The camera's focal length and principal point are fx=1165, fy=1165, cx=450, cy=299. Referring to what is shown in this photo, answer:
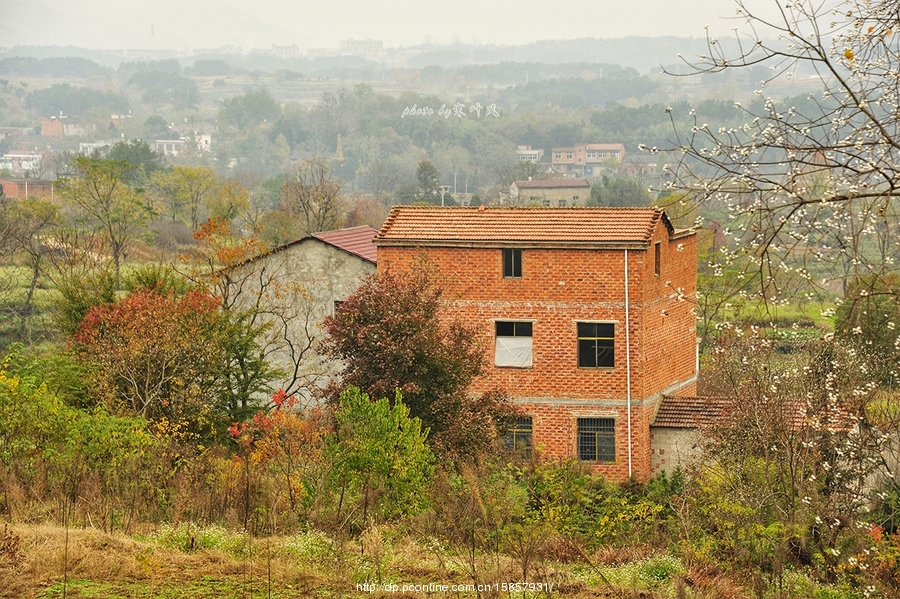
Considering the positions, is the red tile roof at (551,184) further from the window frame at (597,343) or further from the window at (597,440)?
the window at (597,440)

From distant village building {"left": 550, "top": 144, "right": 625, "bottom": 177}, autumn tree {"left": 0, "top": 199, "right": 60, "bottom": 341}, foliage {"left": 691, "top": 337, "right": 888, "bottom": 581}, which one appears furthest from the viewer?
distant village building {"left": 550, "top": 144, "right": 625, "bottom": 177}

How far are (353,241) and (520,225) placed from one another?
20.5 feet

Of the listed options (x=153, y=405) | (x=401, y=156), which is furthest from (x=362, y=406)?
(x=401, y=156)

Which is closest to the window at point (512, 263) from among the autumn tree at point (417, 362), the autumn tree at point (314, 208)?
the autumn tree at point (417, 362)

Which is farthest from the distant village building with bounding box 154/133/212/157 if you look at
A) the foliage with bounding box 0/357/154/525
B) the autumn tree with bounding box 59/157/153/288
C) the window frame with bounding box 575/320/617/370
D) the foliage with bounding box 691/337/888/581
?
the foliage with bounding box 0/357/154/525

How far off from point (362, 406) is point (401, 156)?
159409mm

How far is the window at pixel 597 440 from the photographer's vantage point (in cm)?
2358

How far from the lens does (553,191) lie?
109938 mm

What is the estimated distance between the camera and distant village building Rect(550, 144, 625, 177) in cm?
16712

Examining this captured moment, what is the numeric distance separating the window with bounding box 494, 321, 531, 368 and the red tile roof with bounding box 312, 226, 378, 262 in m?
4.85

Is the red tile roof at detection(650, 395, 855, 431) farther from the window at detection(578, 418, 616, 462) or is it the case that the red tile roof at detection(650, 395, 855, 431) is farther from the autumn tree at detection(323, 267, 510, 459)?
the autumn tree at detection(323, 267, 510, 459)

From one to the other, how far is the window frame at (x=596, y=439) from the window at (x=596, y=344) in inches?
44.2

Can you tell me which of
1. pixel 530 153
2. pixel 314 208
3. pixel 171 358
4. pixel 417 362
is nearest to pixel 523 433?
pixel 417 362

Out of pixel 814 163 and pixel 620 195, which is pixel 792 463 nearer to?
pixel 814 163
